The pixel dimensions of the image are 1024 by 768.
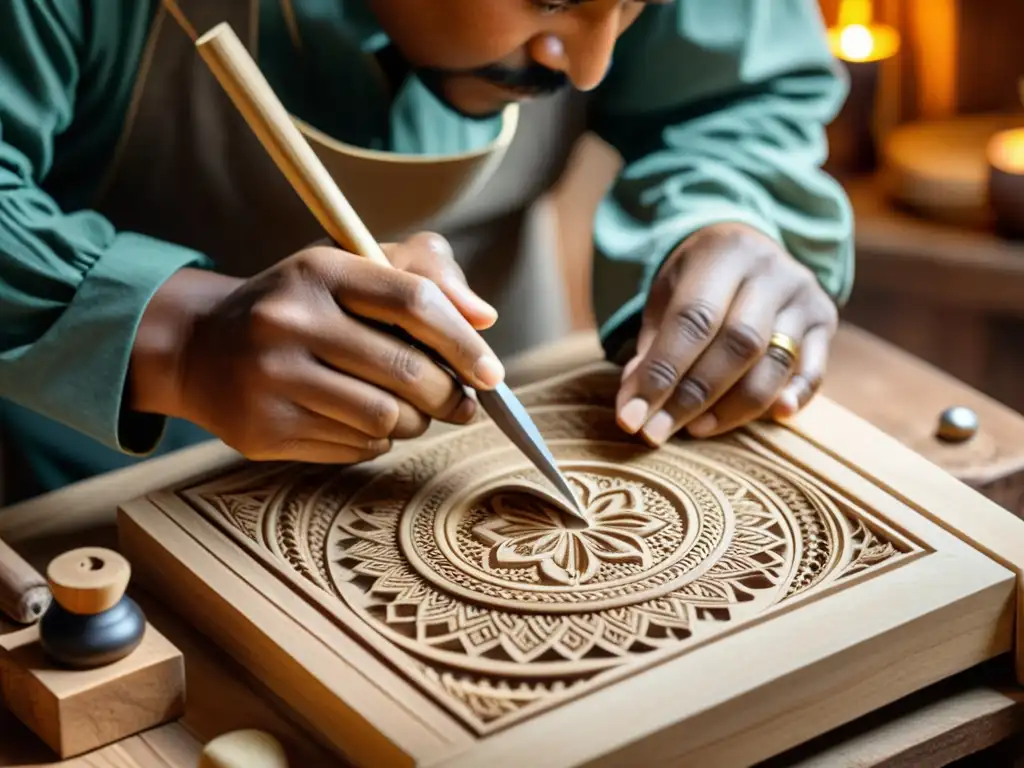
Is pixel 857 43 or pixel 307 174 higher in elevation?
pixel 307 174

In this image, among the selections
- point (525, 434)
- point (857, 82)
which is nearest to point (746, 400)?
point (525, 434)

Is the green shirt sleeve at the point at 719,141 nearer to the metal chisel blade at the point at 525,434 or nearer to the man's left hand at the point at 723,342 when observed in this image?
the man's left hand at the point at 723,342

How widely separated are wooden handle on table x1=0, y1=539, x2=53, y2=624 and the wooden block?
4 cm

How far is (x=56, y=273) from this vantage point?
1150 mm

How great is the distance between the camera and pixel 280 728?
3.27ft

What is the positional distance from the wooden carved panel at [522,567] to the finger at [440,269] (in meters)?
0.13

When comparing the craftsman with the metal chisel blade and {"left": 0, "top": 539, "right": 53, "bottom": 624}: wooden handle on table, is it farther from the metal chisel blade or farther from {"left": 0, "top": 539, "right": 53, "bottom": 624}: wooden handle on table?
{"left": 0, "top": 539, "right": 53, "bottom": 624}: wooden handle on table

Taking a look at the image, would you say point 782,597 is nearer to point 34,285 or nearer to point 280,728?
point 280,728

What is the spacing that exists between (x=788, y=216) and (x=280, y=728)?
0.72 metres

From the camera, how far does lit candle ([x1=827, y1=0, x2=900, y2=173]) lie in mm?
2076

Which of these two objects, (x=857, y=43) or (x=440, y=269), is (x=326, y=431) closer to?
(x=440, y=269)

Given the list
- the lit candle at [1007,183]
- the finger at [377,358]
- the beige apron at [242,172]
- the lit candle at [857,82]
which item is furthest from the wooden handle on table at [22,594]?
the lit candle at [857,82]

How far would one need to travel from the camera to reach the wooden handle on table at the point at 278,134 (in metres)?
1.08

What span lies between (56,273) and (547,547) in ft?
1.39
